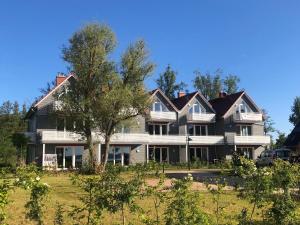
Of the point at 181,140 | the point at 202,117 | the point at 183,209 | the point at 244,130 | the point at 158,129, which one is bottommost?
the point at 183,209

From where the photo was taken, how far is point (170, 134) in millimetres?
48500

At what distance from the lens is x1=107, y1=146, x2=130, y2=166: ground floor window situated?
4375 centimetres

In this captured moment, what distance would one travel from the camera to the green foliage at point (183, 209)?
7.46m

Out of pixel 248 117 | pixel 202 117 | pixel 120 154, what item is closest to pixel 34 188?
pixel 120 154

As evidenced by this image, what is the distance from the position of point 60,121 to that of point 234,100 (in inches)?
908

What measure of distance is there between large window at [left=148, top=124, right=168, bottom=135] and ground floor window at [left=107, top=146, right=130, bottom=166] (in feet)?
13.2

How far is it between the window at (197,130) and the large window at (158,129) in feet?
Answer: 10.1

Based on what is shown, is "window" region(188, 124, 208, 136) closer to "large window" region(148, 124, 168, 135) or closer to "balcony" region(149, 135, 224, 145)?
"balcony" region(149, 135, 224, 145)

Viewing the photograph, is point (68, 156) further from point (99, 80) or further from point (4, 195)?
point (4, 195)

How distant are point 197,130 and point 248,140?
5850 millimetres

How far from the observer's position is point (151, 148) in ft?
155

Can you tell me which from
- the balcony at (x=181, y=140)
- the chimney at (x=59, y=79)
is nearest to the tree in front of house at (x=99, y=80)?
the chimney at (x=59, y=79)

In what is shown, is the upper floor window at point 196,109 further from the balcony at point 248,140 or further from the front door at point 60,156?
the front door at point 60,156

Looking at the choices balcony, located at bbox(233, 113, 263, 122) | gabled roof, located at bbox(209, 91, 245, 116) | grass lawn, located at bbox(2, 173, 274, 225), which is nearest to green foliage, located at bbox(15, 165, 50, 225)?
grass lawn, located at bbox(2, 173, 274, 225)
